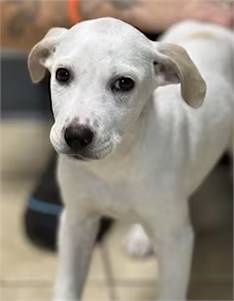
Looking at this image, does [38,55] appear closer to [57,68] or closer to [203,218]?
[57,68]

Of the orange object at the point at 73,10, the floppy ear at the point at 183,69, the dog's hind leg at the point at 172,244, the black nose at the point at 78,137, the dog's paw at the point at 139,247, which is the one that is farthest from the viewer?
the dog's paw at the point at 139,247

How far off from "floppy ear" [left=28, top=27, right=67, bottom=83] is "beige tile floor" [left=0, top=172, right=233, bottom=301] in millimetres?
533

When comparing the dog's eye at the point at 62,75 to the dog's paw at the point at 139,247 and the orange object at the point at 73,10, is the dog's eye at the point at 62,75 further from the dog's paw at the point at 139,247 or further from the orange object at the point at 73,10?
the dog's paw at the point at 139,247

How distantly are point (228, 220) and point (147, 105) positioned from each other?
0.71 meters

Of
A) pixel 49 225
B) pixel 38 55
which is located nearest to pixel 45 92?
pixel 49 225

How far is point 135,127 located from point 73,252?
30 centimetres

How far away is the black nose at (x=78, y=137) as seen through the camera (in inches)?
37.6

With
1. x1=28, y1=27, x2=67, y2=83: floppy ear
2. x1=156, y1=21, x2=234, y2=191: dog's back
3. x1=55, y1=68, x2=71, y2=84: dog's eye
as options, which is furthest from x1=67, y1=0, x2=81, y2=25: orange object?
x1=55, y1=68, x2=71, y2=84: dog's eye

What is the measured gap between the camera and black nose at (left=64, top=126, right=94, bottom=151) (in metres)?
0.96

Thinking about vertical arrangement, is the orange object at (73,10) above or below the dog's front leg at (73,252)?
above

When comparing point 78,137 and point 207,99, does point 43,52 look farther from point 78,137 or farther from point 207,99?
point 207,99

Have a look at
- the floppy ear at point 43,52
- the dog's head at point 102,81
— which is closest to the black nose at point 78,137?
the dog's head at point 102,81

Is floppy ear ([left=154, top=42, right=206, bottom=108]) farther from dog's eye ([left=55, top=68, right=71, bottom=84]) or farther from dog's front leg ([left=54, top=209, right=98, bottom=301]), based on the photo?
dog's front leg ([left=54, top=209, right=98, bottom=301])

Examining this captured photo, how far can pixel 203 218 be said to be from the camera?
5.67ft
